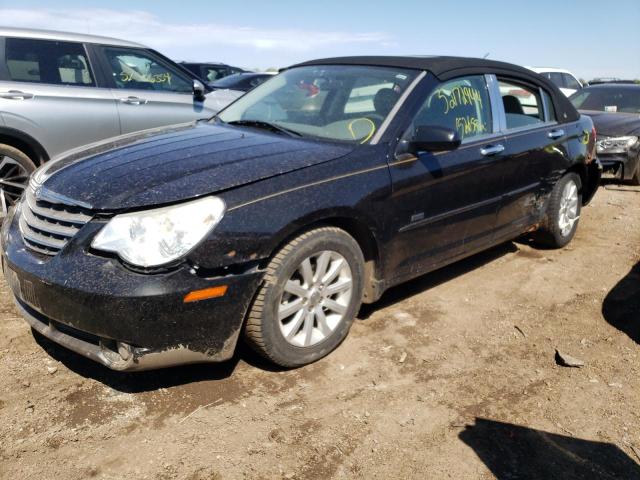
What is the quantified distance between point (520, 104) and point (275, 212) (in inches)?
112

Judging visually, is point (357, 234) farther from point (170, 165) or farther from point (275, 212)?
point (170, 165)

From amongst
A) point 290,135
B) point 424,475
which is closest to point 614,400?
point 424,475

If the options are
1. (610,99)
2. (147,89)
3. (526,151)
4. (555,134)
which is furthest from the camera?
(610,99)

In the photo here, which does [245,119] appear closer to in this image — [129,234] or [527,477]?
[129,234]

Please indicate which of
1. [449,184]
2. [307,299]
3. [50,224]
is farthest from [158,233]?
[449,184]

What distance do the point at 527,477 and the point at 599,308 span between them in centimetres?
217

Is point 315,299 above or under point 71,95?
under

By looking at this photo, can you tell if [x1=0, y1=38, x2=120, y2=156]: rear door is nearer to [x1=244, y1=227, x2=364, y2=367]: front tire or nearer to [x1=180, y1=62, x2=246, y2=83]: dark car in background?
[x1=244, y1=227, x2=364, y2=367]: front tire

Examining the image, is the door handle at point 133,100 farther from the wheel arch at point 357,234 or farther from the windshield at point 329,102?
the wheel arch at point 357,234

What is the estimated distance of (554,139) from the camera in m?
4.80

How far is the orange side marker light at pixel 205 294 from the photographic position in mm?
2564

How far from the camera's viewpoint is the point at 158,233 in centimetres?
257

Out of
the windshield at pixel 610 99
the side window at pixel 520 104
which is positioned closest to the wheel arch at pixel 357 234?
the side window at pixel 520 104

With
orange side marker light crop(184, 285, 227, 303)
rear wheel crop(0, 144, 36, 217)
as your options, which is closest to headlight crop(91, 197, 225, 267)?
orange side marker light crop(184, 285, 227, 303)
